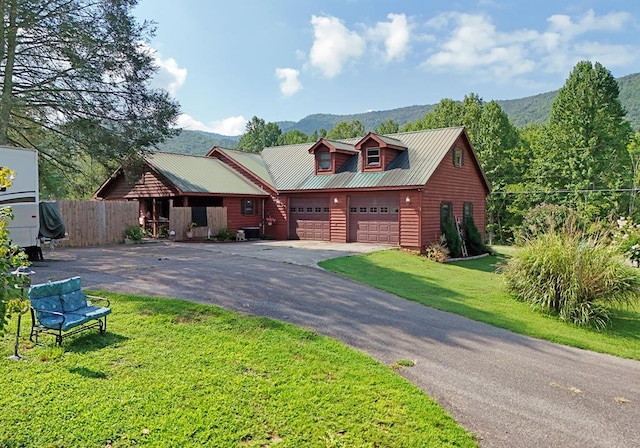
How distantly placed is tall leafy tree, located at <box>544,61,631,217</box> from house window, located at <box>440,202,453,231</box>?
1712cm

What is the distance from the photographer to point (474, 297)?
1112cm

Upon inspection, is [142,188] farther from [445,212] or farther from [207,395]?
[207,395]

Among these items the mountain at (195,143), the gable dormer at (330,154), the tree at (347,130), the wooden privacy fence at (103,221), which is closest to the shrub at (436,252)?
the gable dormer at (330,154)

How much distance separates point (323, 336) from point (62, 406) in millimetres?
3573

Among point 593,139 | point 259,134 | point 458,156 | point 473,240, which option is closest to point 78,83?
point 458,156

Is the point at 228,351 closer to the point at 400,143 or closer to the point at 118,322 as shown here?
the point at 118,322

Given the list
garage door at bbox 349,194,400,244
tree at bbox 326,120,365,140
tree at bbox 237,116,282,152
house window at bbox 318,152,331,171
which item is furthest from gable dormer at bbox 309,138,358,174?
tree at bbox 237,116,282,152

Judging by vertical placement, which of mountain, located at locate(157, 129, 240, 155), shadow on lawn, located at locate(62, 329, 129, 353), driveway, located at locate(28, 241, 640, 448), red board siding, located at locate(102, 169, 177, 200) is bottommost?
driveway, located at locate(28, 241, 640, 448)

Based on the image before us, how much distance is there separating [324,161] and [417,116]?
326ft

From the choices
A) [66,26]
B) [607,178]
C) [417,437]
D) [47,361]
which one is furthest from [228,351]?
[607,178]

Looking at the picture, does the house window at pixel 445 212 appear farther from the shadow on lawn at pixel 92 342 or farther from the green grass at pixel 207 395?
the shadow on lawn at pixel 92 342

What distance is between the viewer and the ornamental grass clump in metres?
9.66

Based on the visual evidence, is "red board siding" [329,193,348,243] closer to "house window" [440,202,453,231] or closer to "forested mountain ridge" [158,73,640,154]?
"house window" [440,202,453,231]

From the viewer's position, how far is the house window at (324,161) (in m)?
23.1
